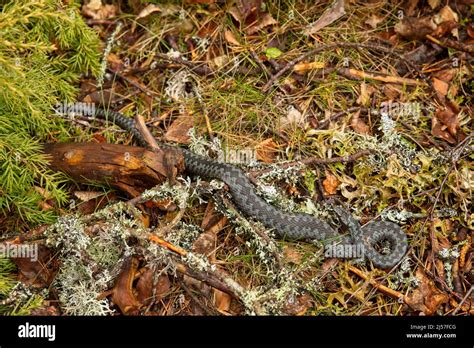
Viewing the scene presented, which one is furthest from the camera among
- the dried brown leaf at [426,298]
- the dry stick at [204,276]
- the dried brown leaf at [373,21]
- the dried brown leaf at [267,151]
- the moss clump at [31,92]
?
the dried brown leaf at [373,21]

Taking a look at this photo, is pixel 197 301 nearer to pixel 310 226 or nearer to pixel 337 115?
pixel 310 226

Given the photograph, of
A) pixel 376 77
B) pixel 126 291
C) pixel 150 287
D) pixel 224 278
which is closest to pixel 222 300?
pixel 224 278

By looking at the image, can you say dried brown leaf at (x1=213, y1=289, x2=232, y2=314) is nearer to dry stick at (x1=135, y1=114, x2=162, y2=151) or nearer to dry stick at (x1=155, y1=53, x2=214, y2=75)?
dry stick at (x1=135, y1=114, x2=162, y2=151)

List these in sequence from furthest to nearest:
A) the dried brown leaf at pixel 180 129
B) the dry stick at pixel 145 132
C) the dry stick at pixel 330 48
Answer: the dry stick at pixel 330 48 < the dried brown leaf at pixel 180 129 < the dry stick at pixel 145 132

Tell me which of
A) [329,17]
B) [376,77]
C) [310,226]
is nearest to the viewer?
[310,226]

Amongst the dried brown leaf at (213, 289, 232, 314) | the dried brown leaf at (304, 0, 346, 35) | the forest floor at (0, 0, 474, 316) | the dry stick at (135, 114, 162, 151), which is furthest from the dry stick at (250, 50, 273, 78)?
the dried brown leaf at (213, 289, 232, 314)

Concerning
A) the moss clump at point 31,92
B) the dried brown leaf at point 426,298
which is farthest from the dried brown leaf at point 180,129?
the dried brown leaf at point 426,298

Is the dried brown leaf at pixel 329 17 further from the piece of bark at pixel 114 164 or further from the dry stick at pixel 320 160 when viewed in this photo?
the piece of bark at pixel 114 164
